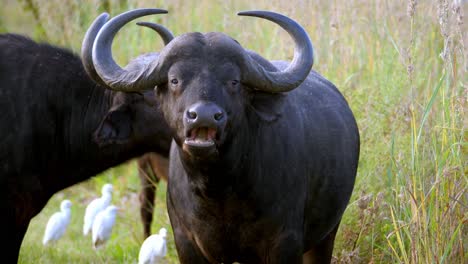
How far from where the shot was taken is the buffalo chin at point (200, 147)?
15.9 feet

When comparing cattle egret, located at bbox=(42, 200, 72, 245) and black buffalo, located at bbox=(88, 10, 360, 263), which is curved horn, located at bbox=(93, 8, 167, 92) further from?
cattle egret, located at bbox=(42, 200, 72, 245)

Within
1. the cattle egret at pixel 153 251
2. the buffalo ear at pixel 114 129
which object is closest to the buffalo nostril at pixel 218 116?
the buffalo ear at pixel 114 129

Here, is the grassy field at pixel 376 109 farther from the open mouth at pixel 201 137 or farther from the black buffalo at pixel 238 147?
the open mouth at pixel 201 137

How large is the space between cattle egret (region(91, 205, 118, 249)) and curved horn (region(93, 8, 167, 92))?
10.8 ft

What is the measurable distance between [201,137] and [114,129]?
7.61 feet

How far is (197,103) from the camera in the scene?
15.8 feet

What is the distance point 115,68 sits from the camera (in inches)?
Result: 215

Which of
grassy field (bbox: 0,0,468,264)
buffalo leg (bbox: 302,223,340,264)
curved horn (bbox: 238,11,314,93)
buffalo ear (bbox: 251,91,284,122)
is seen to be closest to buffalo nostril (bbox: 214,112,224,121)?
curved horn (bbox: 238,11,314,93)

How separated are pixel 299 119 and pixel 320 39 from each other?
302 cm

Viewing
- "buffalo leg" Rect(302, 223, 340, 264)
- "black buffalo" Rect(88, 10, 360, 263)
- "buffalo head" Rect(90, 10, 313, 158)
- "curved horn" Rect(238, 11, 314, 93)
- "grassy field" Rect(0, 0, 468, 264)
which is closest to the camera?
"buffalo head" Rect(90, 10, 313, 158)

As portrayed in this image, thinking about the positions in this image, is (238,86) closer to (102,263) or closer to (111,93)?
(111,93)

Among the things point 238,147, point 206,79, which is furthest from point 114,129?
point 206,79

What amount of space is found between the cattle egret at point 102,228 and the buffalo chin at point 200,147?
3.80 meters

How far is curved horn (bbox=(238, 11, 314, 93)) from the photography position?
5.21 metres
